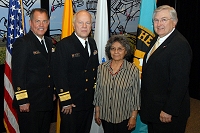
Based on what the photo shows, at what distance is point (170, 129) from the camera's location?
2.11 m

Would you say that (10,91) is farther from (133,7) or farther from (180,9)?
(180,9)

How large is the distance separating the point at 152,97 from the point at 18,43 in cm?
120

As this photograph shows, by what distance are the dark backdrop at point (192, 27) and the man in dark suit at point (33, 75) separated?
127 inches

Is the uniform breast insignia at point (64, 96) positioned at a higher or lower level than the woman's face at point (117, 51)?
lower

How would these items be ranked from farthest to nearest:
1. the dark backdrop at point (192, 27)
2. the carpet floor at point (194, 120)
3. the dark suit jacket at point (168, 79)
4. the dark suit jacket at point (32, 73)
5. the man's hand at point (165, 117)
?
1. the dark backdrop at point (192, 27)
2. the carpet floor at point (194, 120)
3. the dark suit jacket at point (32, 73)
4. the man's hand at point (165, 117)
5. the dark suit jacket at point (168, 79)

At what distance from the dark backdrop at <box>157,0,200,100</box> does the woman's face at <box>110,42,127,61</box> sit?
298 cm

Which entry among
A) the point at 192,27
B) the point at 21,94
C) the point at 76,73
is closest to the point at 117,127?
the point at 76,73

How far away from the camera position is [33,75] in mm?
2246

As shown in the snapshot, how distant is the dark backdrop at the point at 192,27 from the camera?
477 centimetres

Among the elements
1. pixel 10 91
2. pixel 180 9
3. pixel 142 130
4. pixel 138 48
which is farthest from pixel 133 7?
pixel 10 91

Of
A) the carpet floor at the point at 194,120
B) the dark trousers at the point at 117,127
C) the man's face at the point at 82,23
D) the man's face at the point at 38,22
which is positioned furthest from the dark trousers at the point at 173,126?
the carpet floor at the point at 194,120

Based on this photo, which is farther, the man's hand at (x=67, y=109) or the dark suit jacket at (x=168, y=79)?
the man's hand at (x=67, y=109)

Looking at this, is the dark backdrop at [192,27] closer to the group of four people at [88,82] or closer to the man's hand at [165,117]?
the group of four people at [88,82]

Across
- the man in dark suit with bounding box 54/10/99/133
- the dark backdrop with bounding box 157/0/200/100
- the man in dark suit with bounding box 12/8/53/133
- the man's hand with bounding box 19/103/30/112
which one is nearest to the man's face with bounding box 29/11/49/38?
the man in dark suit with bounding box 12/8/53/133
